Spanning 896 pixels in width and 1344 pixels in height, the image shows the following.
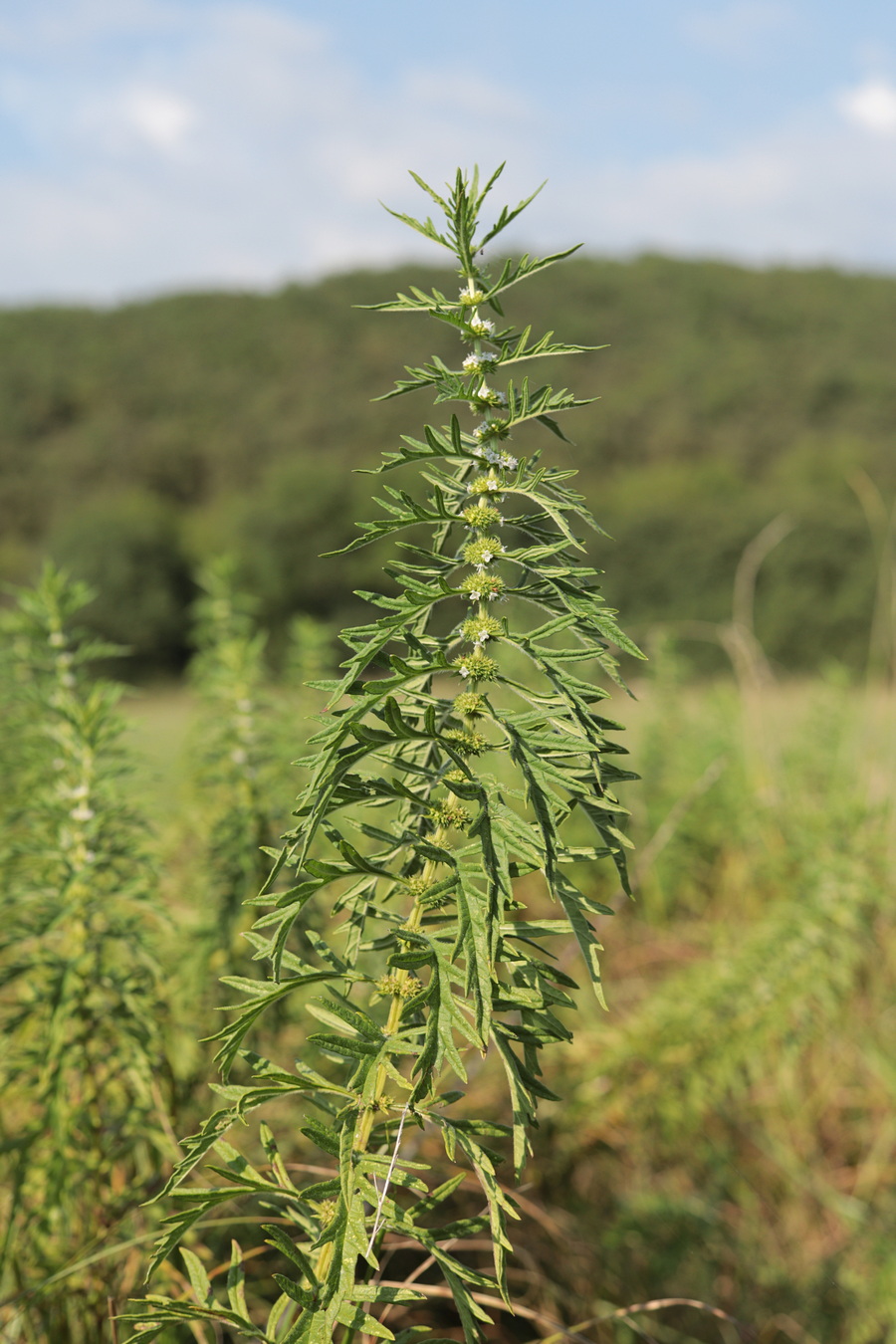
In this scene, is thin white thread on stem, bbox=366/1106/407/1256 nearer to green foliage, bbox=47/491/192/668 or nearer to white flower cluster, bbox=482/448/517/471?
white flower cluster, bbox=482/448/517/471

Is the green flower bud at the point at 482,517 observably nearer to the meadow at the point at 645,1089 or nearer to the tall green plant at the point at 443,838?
the tall green plant at the point at 443,838

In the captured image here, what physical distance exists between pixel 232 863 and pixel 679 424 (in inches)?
385

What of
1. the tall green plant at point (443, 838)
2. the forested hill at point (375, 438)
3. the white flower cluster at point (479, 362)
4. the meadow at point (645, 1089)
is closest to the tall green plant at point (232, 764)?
the meadow at point (645, 1089)

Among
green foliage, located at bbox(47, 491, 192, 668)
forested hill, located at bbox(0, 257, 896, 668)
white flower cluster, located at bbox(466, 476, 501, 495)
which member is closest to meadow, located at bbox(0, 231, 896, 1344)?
white flower cluster, located at bbox(466, 476, 501, 495)

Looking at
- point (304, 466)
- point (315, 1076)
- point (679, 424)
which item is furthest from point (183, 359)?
point (315, 1076)

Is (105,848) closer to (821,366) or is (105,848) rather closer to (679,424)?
(679,424)

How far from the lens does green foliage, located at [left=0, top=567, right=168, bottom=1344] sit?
896 mm

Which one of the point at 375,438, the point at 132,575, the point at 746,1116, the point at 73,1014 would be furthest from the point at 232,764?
the point at 375,438

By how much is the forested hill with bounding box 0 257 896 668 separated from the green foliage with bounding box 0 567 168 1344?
487 centimetres

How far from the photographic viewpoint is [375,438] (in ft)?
27.9

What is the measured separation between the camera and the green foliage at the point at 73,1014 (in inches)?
35.3

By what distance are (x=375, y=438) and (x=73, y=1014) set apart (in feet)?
26.0

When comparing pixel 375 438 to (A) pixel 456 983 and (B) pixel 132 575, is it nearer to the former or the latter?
(B) pixel 132 575

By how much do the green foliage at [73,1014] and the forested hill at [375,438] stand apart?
487 cm
